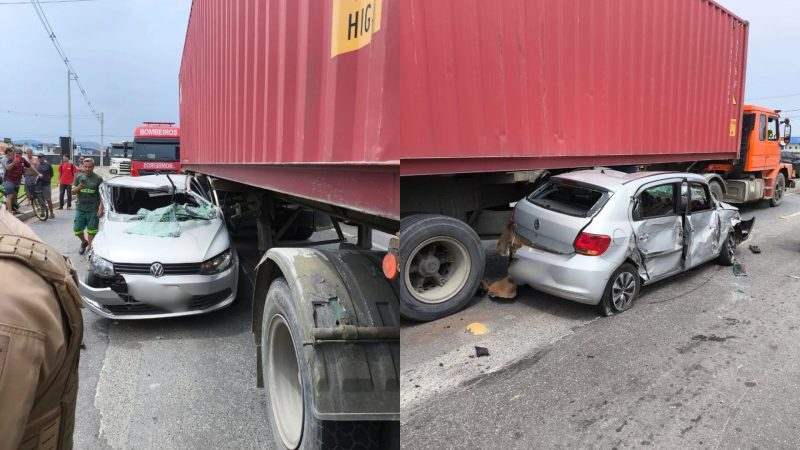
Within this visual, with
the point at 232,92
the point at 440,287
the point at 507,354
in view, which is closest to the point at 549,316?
the point at 507,354

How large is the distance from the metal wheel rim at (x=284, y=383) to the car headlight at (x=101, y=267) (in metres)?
2.61

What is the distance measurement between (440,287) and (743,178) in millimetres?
9802

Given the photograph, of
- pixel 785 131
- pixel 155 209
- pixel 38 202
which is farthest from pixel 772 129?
pixel 38 202

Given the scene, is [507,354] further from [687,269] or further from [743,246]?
[743,246]

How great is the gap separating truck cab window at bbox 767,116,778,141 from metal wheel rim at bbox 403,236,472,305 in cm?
1048

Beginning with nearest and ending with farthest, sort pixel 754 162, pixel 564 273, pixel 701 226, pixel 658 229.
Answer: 1. pixel 564 273
2. pixel 658 229
3. pixel 701 226
4. pixel 754 162

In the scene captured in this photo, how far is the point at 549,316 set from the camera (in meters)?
4.31

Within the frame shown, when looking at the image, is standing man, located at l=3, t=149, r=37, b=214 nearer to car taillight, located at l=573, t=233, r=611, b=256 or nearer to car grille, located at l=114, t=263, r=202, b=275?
car grille, located at l=114, t=263, r=202, b=275

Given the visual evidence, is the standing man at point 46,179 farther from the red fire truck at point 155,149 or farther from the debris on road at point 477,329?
the debris on road at point 477,329

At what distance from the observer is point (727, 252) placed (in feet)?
18.9

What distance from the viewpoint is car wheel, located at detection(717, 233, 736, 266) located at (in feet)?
18.7

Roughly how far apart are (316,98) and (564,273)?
2527 millimetres

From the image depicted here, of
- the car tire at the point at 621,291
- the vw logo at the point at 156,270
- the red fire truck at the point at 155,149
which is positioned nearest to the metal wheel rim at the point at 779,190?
the car tire at the point at 621,291

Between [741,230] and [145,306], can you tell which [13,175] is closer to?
[145,306]
